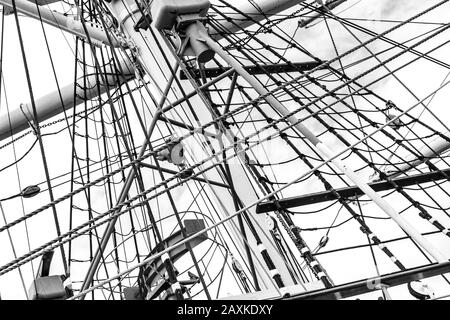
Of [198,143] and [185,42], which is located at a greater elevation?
[185,42]

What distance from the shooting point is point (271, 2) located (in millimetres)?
7242

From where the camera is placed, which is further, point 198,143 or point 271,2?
point 271,2

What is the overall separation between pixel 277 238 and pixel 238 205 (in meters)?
0.28

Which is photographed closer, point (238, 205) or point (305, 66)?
point (238, 205)

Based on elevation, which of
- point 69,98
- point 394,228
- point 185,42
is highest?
point 69,98

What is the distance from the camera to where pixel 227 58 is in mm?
3229

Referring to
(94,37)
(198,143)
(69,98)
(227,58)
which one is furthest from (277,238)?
(69,98)

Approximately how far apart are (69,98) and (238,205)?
3576mm
